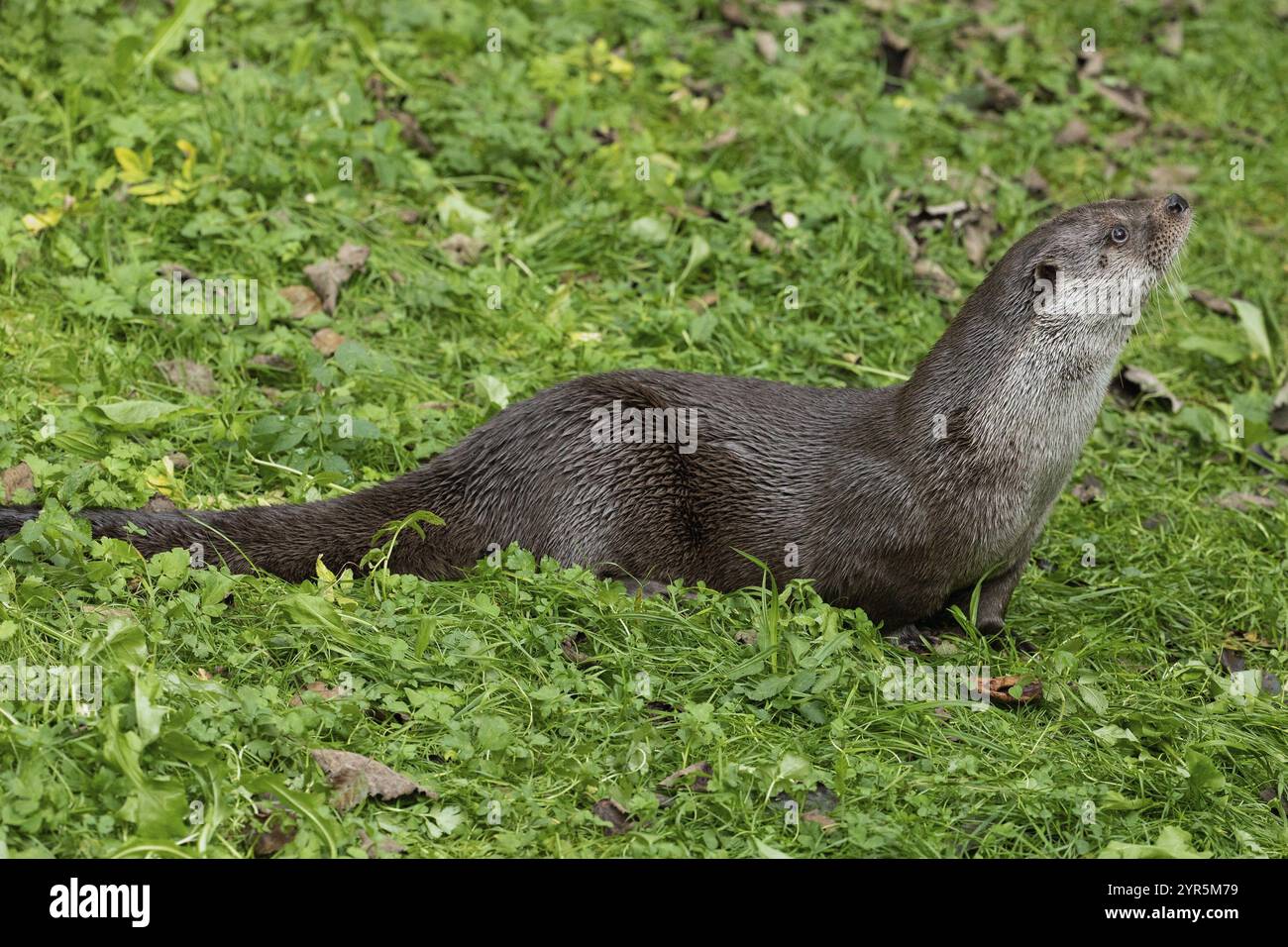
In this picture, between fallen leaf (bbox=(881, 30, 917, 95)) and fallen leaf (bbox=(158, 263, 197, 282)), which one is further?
fallen leaf (bbox=(881, 30, 917, 95))

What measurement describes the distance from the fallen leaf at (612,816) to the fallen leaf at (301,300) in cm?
202

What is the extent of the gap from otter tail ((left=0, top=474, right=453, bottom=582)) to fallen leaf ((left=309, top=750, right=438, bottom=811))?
66 cm

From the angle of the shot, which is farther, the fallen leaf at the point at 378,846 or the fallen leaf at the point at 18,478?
the fallen leaf at the point at 18,478

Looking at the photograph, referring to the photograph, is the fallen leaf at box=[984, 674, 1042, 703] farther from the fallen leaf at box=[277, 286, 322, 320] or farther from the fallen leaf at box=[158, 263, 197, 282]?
the fallen leaf at box=[158, 263, 197, 282]

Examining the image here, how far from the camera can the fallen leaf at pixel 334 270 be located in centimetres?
413

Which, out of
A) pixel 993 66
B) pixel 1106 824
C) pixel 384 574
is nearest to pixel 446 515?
pixel 384 574

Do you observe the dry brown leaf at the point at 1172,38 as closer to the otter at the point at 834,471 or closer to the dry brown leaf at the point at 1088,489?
the dry brown leaf at the point at 1088,489

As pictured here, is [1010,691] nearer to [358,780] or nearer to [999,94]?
[358,780]

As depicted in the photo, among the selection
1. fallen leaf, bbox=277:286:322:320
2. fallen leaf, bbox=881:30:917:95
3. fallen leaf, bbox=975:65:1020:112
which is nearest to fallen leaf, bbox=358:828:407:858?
fallen leaf, bbox=277:286:322:320

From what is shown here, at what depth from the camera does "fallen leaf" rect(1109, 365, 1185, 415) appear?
441cm

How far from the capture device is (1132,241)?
10.7ft

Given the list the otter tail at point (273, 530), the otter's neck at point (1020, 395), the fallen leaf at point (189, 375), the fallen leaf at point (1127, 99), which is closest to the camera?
the otter tail at point (273, 530)

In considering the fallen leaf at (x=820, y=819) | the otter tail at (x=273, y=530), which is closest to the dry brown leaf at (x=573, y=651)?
the otter tail at (x=273, y=530)

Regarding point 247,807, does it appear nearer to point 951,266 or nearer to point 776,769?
point 776,769
